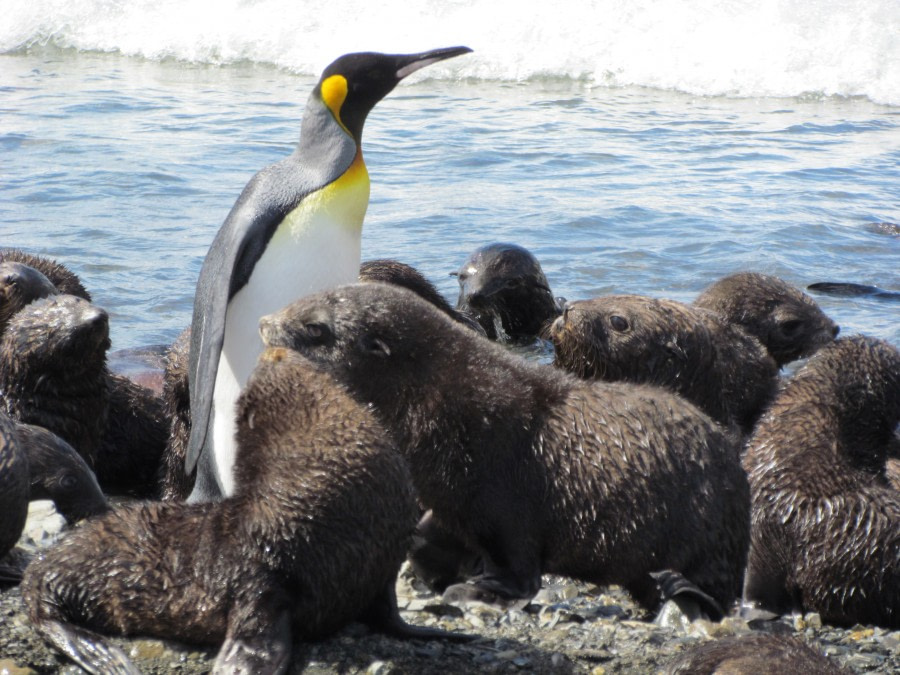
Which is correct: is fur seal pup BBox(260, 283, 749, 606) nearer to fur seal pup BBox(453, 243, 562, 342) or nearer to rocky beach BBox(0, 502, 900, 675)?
rocky beach BBox(0, 502, 900, 675)

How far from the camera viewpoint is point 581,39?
25672 millimetres

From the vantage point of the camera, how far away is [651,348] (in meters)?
6.35

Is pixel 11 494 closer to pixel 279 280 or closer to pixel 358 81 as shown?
pixel 279 280

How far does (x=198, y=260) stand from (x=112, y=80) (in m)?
13.5

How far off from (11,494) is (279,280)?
2054mm

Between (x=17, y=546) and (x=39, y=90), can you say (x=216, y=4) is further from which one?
(x=17, y=546)

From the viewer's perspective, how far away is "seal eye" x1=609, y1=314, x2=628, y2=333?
6352 millimetres

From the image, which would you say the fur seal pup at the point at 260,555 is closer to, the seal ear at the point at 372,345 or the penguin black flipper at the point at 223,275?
the seal ear at the point at 372,345

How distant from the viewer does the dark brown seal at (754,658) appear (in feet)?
11.7

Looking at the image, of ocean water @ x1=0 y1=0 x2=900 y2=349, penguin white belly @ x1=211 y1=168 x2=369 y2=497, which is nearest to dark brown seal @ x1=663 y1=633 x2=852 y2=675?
penguin white belly @ x1=211 y1=168 x2=369 y2=497

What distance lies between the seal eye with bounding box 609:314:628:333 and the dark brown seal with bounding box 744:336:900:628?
830 mm

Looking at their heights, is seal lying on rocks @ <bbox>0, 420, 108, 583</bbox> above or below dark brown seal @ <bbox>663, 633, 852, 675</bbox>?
below

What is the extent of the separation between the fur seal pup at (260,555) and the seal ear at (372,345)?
951mm

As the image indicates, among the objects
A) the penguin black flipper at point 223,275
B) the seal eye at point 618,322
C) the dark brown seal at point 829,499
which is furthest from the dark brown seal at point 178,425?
the dark brown seal at point 829,499
